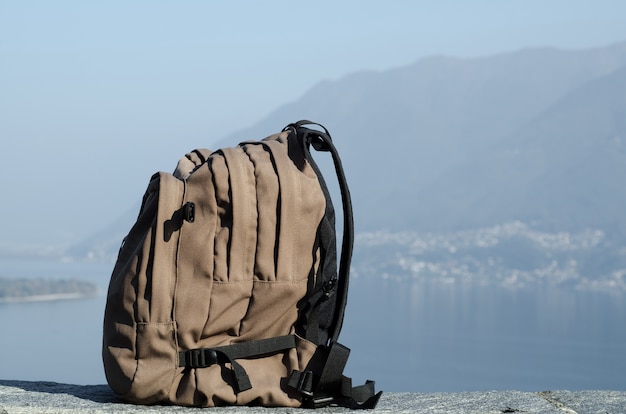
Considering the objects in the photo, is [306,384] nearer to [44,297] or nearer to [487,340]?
[487,340]

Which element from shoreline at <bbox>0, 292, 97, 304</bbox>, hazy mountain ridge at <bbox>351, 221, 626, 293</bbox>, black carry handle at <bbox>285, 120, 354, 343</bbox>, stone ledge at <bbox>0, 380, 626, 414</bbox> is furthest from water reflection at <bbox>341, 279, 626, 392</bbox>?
black carry handle at <bbox>285, 120, 354, 343</bbox>

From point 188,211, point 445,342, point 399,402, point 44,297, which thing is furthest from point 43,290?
point 188,211

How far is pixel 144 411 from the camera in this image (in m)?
2.41

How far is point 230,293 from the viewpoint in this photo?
253cm

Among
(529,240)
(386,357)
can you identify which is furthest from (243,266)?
(529,240)

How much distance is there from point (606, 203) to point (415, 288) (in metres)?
53.1

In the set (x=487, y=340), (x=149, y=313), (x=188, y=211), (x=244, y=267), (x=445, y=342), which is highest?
(x=487, y=340)

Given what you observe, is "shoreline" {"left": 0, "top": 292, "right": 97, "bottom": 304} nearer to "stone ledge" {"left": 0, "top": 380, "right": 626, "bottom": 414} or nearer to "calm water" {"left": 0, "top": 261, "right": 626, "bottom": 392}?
"calm water" {"left": 0, "top": 261, "right": 626, "bottom": 392}

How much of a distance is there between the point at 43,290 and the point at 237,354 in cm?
11176

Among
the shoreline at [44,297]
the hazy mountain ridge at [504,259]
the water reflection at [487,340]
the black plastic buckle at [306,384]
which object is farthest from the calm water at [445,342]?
the black plastic buckle at [306,384]

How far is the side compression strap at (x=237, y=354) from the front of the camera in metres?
2.53

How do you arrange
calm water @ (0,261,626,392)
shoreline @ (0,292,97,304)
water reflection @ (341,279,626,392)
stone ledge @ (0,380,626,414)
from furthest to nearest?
1. shoreline @ (0,292,97,304)
2. water reflection @ (341,279,626,392)
3. calm water @ (0,261,626,392)
4. stone ledge @ (0,380,626,414)

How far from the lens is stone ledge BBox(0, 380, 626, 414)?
96.0 inches

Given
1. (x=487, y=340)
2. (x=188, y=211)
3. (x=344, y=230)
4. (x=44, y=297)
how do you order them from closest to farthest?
(x=188, y=211), (x=344, y=230), (x=487, y=340), (x=44, y=297)
